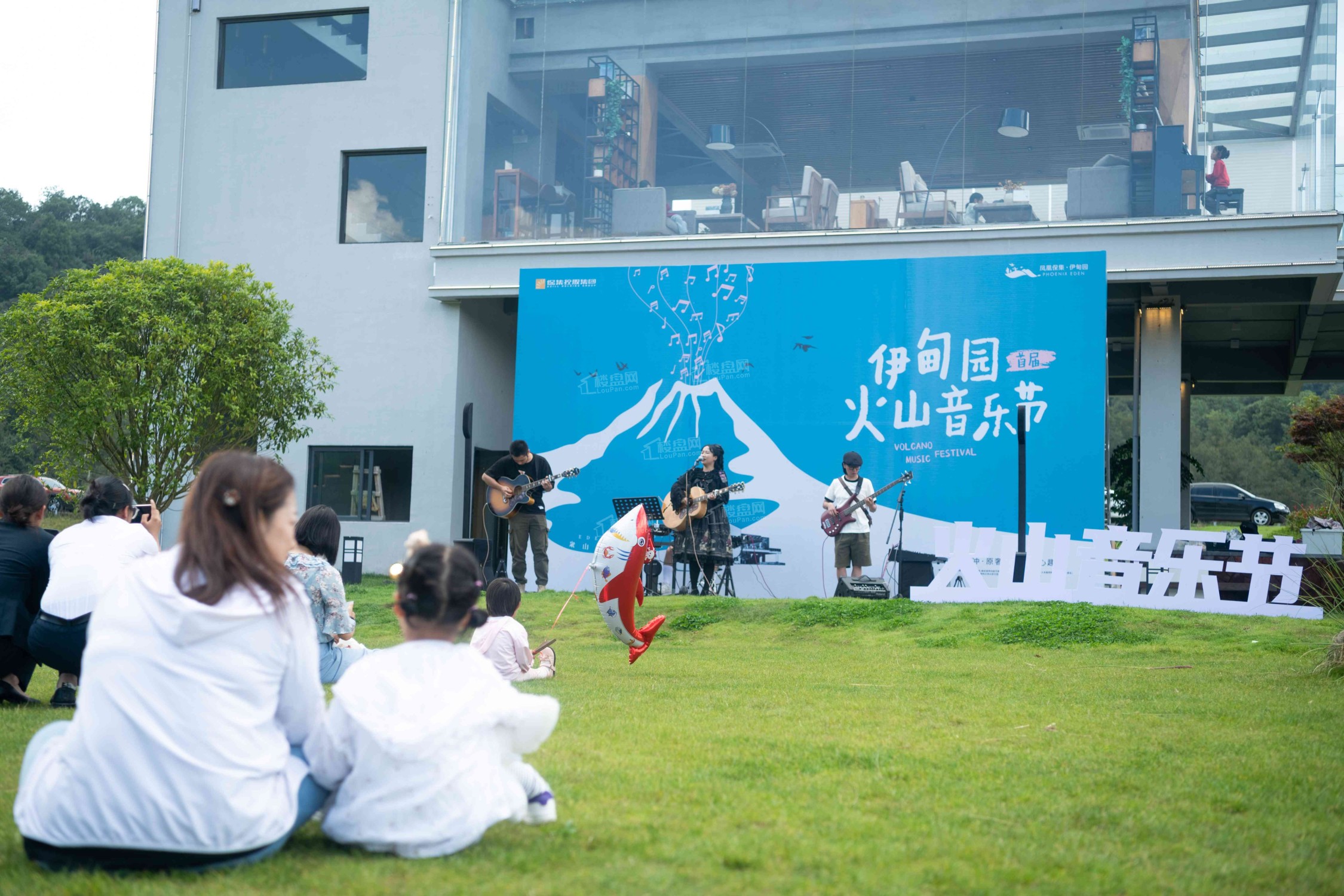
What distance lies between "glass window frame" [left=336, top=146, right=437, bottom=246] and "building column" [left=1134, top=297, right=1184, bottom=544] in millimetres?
9344

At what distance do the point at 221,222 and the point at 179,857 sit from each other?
50.8ft

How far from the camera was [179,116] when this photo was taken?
16953mm

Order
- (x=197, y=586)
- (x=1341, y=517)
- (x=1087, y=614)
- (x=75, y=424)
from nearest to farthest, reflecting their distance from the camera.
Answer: (x=197, y=586)
(x=1341, y=517)
(x=1087, y=614)
(x=75, y=424)

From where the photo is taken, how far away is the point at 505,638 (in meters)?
6.55

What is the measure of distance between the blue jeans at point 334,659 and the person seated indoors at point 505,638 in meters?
0.72

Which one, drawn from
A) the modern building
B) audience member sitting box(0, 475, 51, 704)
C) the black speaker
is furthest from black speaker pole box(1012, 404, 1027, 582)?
audience member sitting box(0, 475, 51, 704)

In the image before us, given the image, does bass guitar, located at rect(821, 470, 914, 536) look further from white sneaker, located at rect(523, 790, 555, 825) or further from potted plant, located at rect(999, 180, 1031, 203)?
white sneaker, located at rect(523, 790, 555, 825)

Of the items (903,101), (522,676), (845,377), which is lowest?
(522,676)

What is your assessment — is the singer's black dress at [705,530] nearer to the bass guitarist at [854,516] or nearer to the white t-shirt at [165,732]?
the bass guitarist at [854,516]

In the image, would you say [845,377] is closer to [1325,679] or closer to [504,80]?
[504,80]

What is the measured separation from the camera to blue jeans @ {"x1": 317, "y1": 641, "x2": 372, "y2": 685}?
5.82 m

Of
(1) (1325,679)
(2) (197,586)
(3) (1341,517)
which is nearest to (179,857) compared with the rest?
(2) (197,586)

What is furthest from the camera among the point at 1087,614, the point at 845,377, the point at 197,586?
the point at 845,377

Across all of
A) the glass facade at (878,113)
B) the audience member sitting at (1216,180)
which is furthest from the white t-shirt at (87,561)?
the audience member sitting at (1216,180)
